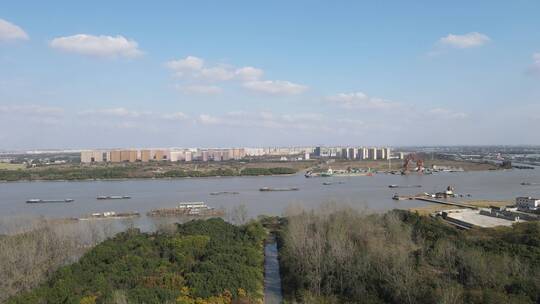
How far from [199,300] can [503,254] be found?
2.62 meters

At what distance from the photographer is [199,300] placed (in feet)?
10.4

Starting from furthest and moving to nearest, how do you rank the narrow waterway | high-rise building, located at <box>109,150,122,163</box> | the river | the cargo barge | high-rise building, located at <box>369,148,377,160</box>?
1. high-rise building, located at <box>369,148,377,160</box>
2. high-rise building, located at <box>109,150,122,163</box>
3. the river
4. the cargo barge
5. the narrow waterway

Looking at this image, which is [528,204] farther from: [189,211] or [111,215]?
[111,215]

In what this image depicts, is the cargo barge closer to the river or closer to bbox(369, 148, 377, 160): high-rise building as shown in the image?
the river

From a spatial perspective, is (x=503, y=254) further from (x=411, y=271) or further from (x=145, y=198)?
(x=145, y=198)

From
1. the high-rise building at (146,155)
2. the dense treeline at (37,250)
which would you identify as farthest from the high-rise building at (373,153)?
the dense treeline at (37,250)

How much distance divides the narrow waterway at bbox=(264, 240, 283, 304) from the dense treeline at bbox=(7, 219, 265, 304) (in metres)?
0.11

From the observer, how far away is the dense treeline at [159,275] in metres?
3.07

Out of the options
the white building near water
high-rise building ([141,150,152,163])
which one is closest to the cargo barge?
the white building near water

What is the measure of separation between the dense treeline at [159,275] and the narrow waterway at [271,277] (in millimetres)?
109

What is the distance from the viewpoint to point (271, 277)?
4.50 m

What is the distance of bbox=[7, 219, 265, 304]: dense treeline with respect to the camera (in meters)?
3.07

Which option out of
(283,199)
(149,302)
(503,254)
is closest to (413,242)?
(503,254)

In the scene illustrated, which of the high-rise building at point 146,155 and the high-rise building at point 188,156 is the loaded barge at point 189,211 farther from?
the high-rise building at point 188,156
